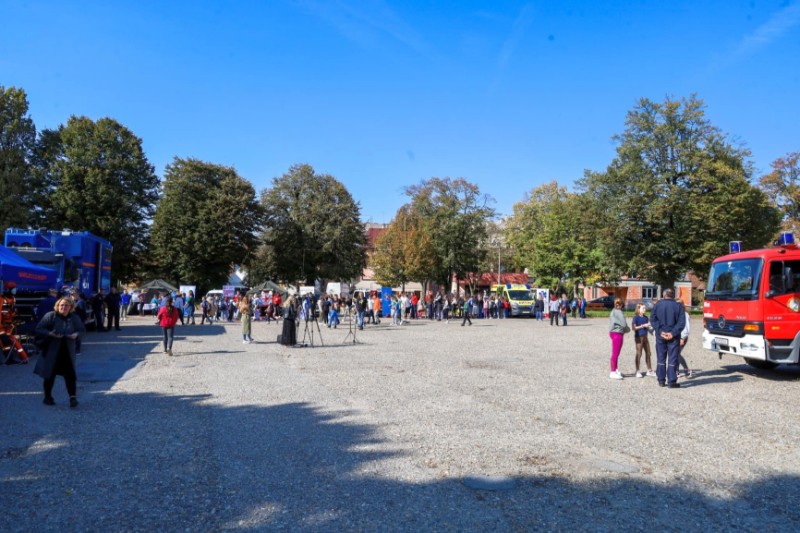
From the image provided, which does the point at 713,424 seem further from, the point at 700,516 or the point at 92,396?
the point at 92,396

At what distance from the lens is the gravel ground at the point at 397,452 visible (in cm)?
448

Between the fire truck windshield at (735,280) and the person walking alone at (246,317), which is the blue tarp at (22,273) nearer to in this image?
the person walking alone at (246,317)

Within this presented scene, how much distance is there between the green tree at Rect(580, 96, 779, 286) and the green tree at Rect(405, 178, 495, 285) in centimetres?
1501

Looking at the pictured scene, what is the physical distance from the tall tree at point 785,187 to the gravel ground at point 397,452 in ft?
130

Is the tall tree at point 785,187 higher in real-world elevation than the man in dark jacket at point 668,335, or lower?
higher

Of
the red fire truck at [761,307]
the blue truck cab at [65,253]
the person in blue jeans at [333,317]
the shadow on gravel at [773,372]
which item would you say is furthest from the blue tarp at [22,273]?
the shadow on gravel at [773,372]

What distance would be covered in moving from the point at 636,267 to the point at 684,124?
11020 mm

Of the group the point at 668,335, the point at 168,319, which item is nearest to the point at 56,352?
the point at 168,319

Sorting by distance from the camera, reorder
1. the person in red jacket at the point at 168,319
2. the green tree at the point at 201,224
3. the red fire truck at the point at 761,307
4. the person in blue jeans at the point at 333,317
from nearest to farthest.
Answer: the red fire truck at the point at 761,307, the person in red jacket at the point at 168,319, the person in blue jeans at the point at 333,317, the green tree at the point at 201,224

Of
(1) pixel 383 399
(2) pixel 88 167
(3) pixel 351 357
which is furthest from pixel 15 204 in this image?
(1) pixel 383 399

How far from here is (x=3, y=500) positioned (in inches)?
184

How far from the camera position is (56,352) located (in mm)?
8414

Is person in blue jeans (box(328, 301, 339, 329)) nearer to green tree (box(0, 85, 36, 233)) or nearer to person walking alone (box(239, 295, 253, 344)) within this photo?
person walking alone (box(239, 295, 253, 344))

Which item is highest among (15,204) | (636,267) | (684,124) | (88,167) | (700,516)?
(684,124)
